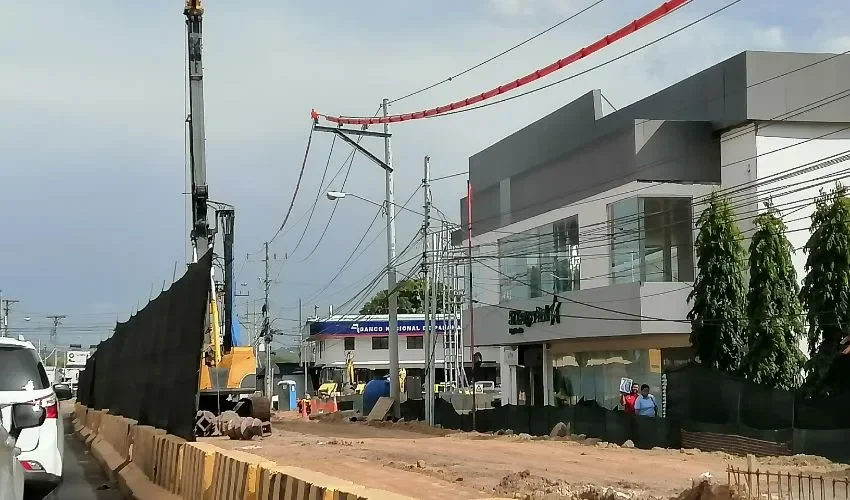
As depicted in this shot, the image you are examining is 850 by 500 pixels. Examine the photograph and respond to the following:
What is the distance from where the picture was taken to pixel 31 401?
35.9 feet

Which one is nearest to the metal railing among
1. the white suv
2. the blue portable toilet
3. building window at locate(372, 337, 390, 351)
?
the white suv

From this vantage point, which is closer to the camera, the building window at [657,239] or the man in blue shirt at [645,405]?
the man in blue shirt at [645,405]

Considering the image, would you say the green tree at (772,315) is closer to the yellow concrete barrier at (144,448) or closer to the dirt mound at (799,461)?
the dirt mound at (799,461)

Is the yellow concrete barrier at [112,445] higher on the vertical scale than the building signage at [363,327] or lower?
lower

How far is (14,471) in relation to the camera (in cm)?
685

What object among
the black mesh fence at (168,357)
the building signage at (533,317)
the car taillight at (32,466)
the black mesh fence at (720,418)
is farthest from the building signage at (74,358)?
the car taillight at (32,466)

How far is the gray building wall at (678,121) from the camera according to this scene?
30766mm

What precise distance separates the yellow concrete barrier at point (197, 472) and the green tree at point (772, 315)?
61.8ft

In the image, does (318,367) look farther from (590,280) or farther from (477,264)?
(590,280)

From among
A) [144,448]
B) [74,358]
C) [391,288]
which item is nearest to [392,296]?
[391,288]

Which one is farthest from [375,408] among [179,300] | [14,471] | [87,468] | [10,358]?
[14,471]

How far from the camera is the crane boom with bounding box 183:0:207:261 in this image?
91.5 ft

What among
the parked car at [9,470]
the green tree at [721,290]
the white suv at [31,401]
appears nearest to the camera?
the parked car at [9,470]

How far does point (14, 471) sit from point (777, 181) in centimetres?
2579
